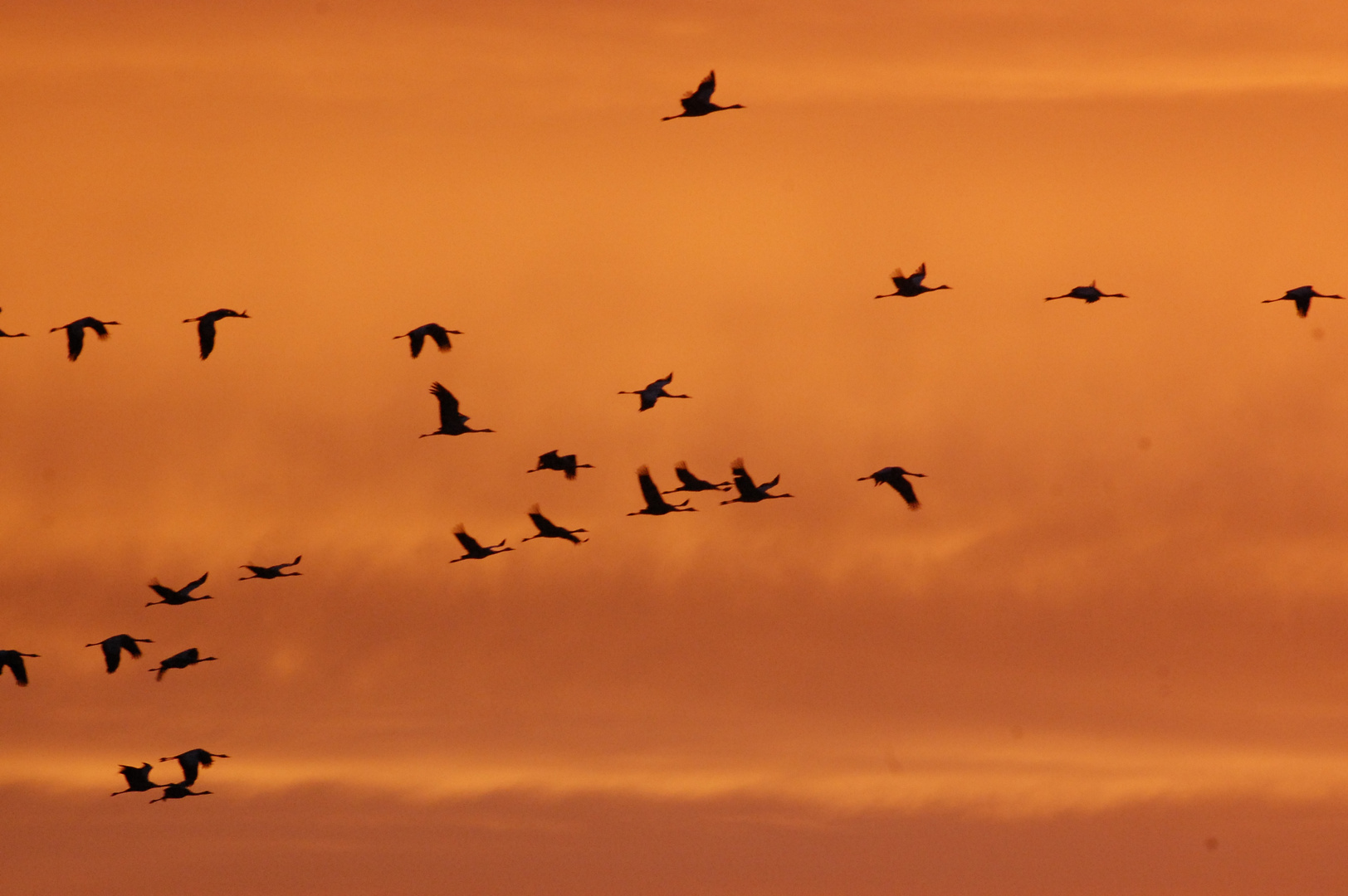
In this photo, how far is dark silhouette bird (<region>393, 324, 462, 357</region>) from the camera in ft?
274

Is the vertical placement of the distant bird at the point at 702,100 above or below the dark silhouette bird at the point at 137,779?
above

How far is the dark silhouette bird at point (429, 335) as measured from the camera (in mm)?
83375

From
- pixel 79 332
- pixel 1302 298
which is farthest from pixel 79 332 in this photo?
pixel 1302 298

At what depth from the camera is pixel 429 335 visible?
83.3 meters

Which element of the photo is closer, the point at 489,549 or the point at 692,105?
the point at 692,105

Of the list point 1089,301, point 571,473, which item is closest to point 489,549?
point 571,473

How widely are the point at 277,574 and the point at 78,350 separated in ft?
35.6

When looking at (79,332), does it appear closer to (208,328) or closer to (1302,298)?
(208,328)

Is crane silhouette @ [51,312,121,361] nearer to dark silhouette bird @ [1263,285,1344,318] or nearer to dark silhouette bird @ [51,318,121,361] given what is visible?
dark silhouette bird @ [51,318,121,361]

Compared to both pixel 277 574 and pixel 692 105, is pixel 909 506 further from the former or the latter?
pixel 277 574

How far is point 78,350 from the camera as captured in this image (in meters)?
86.1

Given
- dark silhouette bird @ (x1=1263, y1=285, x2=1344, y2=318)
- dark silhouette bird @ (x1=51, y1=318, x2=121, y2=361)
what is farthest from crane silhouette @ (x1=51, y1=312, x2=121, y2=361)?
dark silhouette bird @ (x1=1263, y1=285, x2=1344, y2=318)

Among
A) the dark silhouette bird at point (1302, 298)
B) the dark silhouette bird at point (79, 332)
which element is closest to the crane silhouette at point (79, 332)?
the dark silhouette bird at point (79, 332)

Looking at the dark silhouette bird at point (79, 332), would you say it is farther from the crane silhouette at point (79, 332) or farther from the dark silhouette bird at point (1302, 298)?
the dark silhouette bird at point (1302, 298)
